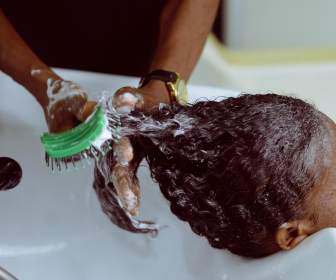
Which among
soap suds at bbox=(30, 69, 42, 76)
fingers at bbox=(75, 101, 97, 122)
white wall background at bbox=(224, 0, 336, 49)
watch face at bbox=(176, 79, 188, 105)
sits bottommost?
white wall background at bbox=(224, 0, 336, 49)

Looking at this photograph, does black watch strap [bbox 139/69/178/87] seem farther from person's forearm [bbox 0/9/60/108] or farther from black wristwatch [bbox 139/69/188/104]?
person's forearm [bbox 0/9/60/108]

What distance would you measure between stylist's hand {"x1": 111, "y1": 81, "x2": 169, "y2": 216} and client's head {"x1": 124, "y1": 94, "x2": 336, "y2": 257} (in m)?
0.02

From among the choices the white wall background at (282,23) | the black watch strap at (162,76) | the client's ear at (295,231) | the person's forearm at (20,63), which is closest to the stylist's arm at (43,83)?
the person's forearm at (20,63)

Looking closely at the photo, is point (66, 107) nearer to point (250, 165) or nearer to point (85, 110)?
point (85, 110)

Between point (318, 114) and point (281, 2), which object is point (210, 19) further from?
point (281, 2)

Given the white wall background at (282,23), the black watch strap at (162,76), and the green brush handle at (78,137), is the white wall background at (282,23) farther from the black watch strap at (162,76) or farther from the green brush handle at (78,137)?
the green brush handle at (78,137)

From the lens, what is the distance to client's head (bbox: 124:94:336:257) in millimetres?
757

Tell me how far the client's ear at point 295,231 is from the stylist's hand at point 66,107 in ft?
0.94

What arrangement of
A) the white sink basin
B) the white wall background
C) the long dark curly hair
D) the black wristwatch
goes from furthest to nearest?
the white wall background
the white sink basin
the black wristwatch
the long dark curly hair

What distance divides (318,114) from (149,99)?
0.23 metres

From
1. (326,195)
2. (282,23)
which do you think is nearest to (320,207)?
(326,195)

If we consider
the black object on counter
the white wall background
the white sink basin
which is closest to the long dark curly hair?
the white sink basin

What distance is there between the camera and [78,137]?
2.50 feet

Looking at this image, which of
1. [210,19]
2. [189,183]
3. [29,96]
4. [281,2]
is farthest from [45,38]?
[281,2]
